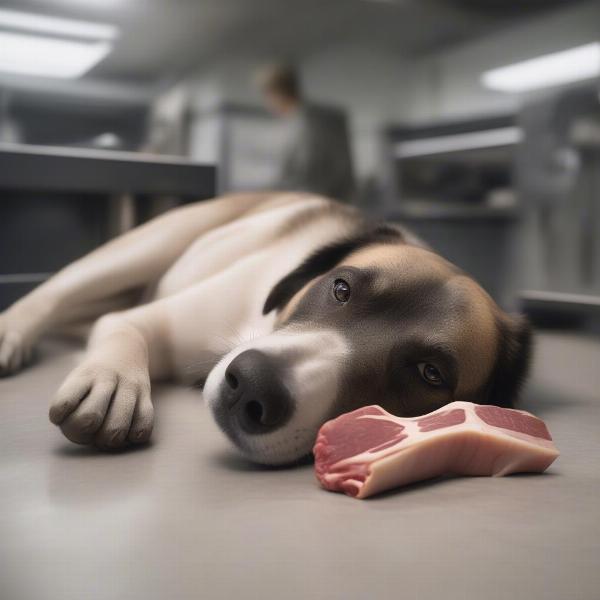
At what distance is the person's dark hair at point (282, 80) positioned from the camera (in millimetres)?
4016

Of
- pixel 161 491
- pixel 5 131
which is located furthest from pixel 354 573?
pixel 5 131

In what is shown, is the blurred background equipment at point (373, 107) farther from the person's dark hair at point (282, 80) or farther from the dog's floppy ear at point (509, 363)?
the dog's floppy ear at point (509, 363)

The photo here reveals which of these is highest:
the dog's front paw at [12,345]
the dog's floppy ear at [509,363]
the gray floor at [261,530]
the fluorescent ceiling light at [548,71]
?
the fluorescent ceiling light at [548,71]

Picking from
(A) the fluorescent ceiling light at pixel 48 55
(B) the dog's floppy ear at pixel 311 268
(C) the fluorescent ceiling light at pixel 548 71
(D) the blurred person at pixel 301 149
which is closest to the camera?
(B) the dog's floppy ear at pixel 311 268

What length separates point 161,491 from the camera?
44.9 inches

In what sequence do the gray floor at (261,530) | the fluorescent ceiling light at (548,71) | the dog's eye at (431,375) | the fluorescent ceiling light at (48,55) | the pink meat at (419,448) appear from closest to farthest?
the gray floor at (261,530) < the pink meat at (419,448) < the dog's eye at (431,375) < the fluorescent ceiling light at (48,55) < the fluorescent ceiling light at (548,71)

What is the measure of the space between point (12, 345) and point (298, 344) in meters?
1.08

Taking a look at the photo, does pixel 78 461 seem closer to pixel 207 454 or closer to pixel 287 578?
pixel 207 454

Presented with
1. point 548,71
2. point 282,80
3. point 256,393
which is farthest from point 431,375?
point 548,71

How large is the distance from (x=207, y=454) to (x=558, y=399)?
1.06m

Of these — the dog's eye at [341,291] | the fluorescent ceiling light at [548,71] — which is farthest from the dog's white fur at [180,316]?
the fluorescent ceiling light at [548,71]

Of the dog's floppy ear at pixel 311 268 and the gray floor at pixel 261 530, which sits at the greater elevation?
the dog's floppy ear at pixel 311 268

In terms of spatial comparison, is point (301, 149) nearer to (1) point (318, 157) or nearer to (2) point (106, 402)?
(1) point (318, 157)

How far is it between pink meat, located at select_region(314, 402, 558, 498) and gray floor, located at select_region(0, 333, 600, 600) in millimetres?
28
